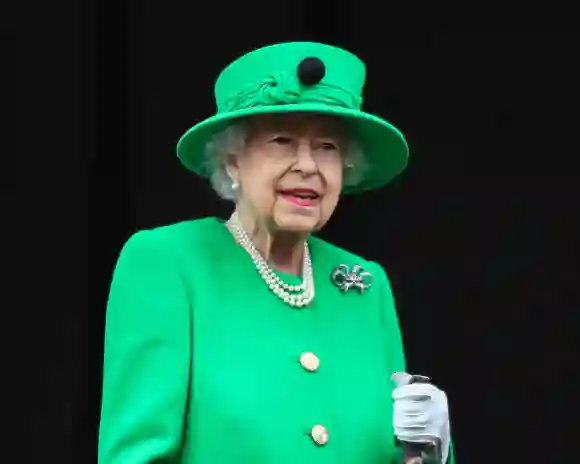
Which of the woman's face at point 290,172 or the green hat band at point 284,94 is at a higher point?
the green hat band at point 284,94

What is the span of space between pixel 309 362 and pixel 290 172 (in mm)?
344

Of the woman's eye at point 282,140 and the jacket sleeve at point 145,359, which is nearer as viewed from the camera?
the jacket sleeve at point 145,359

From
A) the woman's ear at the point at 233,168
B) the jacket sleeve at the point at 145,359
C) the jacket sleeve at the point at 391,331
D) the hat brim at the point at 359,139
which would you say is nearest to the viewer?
the jacket sleeve at the point at 145,359

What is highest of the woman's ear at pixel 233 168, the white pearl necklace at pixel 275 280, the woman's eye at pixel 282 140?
the woman's eye at pixel 282 140

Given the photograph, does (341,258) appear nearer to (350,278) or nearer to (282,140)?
(350,278)

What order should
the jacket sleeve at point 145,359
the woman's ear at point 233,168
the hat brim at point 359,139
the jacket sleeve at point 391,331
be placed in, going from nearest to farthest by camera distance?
the jacket sleeve at point 145,359, the hat brim at point 359,139, the woman's ear at point 233,168, the jacket sleeve at point 391,331

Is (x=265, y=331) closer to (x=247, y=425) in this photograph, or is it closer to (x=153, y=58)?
(x=247, y=425)

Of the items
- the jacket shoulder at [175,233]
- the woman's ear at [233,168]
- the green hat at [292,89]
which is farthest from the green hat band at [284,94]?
the jacket shoulder at [175,233]

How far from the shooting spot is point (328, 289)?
88.0 inches

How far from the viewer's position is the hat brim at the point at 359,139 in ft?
6.72

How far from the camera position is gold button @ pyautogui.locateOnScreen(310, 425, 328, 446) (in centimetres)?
201

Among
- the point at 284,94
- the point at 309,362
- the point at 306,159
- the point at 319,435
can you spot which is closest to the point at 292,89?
the point at 284,94

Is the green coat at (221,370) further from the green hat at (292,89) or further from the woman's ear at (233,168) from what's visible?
the green hat at (292,89)

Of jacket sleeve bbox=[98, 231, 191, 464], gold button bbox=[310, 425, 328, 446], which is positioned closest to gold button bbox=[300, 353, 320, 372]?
gold button bbox=[310, 425, 328, 446]
